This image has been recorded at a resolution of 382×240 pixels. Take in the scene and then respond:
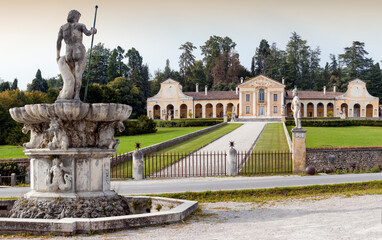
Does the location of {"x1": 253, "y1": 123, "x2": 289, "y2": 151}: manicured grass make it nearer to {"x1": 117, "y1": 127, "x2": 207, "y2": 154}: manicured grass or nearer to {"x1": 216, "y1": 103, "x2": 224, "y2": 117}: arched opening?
{"x1": 117, "y1": 127, "x2": 207, "y2": 154}: manicured grass

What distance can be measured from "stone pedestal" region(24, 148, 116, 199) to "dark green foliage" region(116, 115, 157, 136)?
31.4m

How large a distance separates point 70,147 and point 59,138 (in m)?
0.26

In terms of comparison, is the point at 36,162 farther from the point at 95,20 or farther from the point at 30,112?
the point at 95,20

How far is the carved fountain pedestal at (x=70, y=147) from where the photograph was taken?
7.02 meters

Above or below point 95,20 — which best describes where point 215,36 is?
above

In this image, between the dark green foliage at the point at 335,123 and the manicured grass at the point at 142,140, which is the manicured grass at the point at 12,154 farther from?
the dark green foliage at the point at 335,123

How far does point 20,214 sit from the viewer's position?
7082 mm

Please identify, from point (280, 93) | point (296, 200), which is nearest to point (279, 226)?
point (296, 200)

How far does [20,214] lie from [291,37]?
362 ft

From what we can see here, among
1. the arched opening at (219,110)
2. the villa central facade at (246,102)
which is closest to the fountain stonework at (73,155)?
the villa central facade at (246,102)

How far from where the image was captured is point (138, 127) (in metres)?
39.9

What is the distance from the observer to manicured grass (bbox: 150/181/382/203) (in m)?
10.7

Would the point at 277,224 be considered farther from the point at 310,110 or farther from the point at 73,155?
the point at 310,110

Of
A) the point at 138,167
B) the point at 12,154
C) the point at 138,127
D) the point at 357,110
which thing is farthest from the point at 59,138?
the point at 357,110
